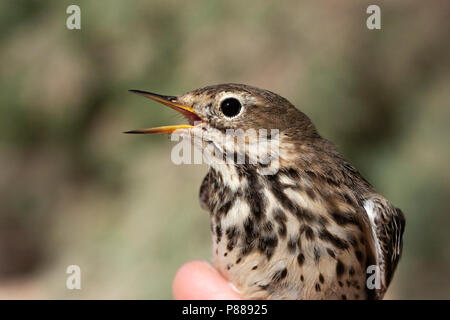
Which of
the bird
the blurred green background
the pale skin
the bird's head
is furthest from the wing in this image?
the blurred green background

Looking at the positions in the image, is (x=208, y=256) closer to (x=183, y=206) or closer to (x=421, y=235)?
(x=183, y=206)

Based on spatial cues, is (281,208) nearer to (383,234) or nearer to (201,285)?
(383,234)

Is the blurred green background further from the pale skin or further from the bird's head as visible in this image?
→ the bird's head

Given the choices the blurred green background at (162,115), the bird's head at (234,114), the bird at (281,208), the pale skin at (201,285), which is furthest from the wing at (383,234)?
the blurred green background at (162,115)

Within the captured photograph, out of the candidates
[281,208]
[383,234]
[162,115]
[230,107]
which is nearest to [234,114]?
[230,107]

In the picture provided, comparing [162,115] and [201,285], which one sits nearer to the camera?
[201,285]

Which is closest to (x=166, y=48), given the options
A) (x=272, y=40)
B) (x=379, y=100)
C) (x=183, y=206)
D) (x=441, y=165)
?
(x=272, y=40)
